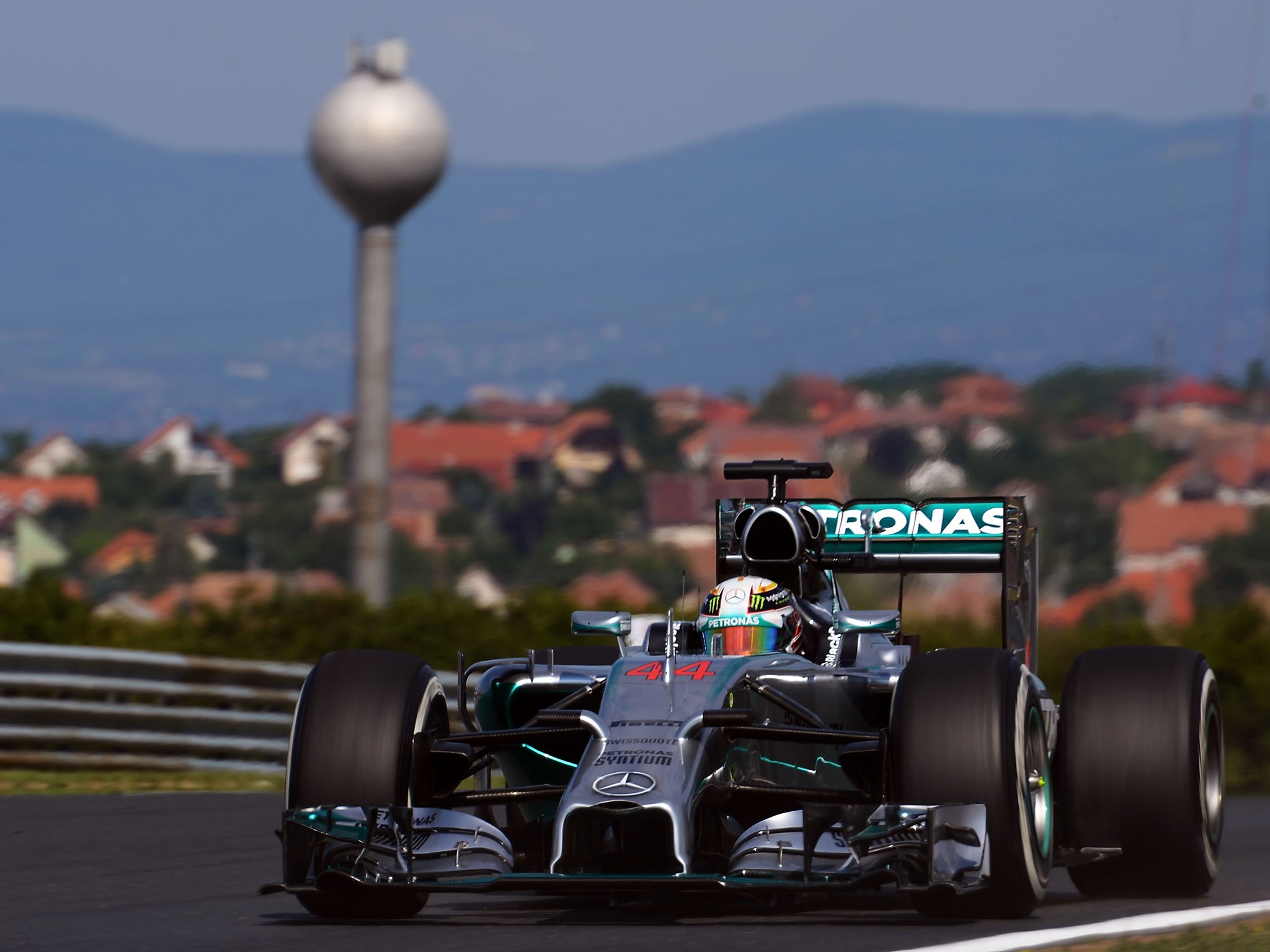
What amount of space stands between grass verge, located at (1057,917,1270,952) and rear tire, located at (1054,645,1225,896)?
0.96m

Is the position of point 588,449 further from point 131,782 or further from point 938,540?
point 938,540

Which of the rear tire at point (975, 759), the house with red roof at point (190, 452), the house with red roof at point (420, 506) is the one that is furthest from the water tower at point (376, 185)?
the house with red roof at point (190, 452)

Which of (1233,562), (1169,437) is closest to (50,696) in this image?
(1233,562)

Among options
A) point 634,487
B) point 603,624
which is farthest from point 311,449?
point 603,624

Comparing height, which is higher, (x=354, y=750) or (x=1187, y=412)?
(x=1187, y=412)

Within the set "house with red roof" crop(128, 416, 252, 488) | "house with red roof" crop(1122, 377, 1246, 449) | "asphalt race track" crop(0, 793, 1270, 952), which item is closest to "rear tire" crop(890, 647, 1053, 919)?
"asphalt race track" crop(0, 793, 1270, 952)

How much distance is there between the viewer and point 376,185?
3116 centimetres

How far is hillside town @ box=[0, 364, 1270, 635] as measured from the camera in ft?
81.5

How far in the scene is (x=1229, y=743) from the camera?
1764 centimetres

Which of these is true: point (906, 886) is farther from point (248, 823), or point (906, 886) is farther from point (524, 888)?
point (248, 823)

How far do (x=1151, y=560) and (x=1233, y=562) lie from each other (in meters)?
4.60

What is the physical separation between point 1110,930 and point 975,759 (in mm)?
772

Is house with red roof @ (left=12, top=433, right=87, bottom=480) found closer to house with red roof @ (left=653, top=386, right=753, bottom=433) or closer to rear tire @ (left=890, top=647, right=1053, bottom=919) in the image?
house with red roof @ (left=653, top=386, right=753, bottom=433)

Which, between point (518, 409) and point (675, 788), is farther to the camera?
point (518, 409)
